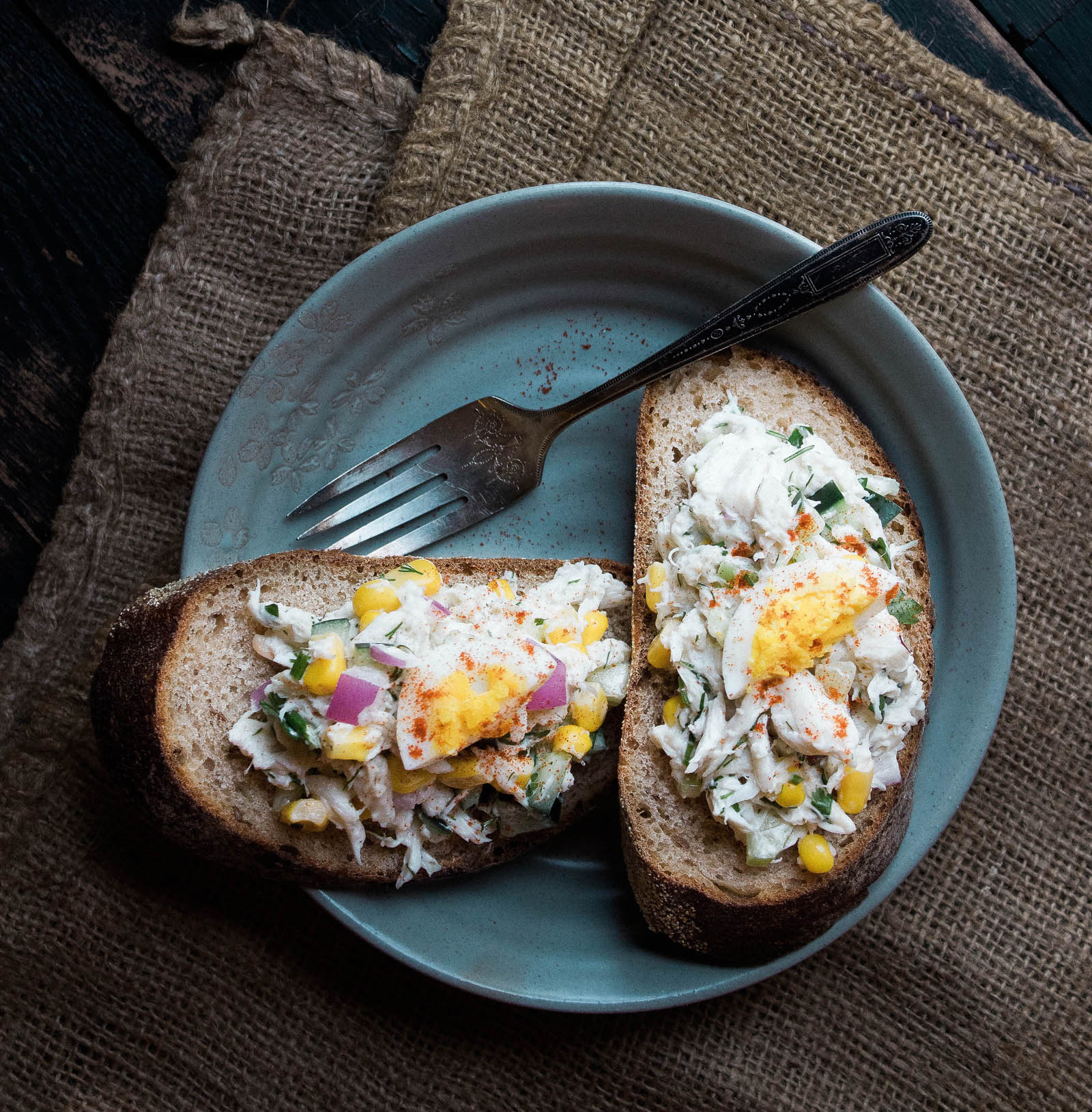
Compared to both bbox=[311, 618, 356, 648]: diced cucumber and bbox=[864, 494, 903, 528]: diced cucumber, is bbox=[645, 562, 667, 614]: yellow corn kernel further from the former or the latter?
bbox=[311, 618, 356, 648]: diced cucumber

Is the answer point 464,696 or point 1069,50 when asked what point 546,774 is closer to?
point 464,696

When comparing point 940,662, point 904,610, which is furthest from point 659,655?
point 940,662

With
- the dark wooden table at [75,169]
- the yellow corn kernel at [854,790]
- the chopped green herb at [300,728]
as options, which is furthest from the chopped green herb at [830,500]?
the dark wooden table at [75,169]

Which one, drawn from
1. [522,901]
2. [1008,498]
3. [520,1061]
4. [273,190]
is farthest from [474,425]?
[520,1061]

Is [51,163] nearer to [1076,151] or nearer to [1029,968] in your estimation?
[1076,151]

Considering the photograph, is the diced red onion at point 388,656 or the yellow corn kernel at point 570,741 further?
the yellow corn kernel at point 570,741

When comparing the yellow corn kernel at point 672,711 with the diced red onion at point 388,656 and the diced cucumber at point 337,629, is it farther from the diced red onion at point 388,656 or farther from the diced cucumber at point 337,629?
the diced cucumber at point 337,629
